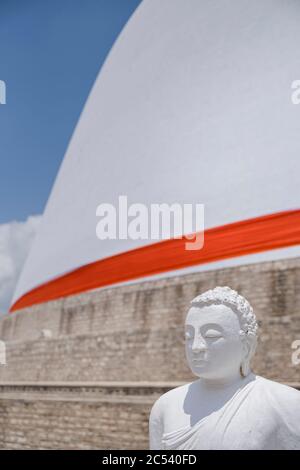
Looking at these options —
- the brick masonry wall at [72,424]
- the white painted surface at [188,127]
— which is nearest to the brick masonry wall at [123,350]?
the brick masonry wall at [72,424]

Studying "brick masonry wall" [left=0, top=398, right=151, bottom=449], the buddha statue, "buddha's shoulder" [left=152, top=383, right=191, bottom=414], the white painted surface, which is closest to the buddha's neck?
the buddha statue

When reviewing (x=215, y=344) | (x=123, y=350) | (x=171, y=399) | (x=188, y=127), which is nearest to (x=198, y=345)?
(x=215, y=344)

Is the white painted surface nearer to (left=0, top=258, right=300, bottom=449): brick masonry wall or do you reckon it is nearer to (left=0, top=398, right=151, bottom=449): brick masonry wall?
(left=0, top=258, right=300, bottom=449): brick masonry wall

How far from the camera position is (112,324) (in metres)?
8.66

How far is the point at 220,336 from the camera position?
249 centimetres

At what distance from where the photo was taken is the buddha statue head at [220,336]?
2.48 m

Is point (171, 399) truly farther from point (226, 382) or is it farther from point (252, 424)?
point (252, 424)

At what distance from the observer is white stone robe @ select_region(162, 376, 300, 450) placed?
2.35 m

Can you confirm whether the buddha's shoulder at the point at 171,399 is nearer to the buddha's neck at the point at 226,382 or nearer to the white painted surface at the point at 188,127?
the buddha's neck at the point at 226,382

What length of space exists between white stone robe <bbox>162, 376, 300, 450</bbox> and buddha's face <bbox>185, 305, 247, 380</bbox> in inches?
5.0

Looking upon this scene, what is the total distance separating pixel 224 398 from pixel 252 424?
0.59ft
